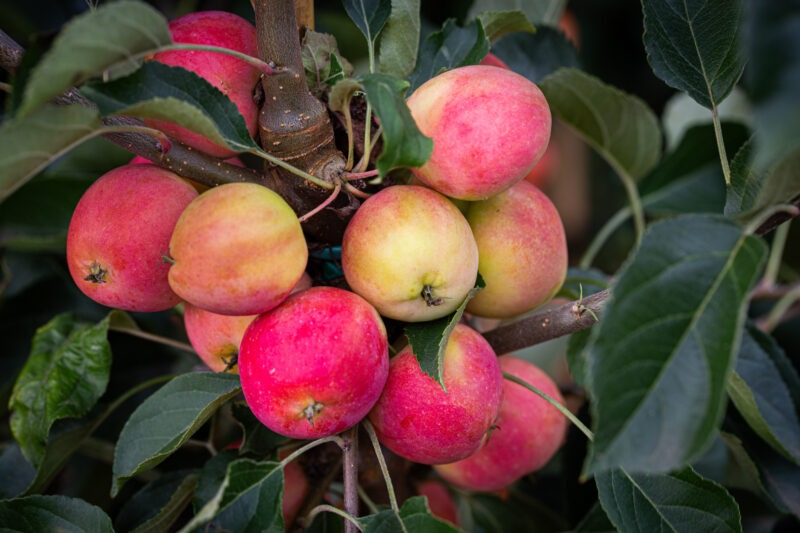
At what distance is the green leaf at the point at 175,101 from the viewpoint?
1.61 ft

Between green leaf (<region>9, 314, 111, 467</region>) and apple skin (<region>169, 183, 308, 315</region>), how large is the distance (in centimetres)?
27

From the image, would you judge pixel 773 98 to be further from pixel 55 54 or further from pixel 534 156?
pixel 55 54

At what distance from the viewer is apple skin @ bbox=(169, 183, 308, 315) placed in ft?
1.73


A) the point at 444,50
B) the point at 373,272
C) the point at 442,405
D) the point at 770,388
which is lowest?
the point at 770,388

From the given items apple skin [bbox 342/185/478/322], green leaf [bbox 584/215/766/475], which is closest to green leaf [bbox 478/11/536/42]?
apple skin [bbox 342/185/478/322]

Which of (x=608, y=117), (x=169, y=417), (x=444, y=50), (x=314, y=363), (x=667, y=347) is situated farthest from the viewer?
(x=608, y=117)

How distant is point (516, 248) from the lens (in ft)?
2.11

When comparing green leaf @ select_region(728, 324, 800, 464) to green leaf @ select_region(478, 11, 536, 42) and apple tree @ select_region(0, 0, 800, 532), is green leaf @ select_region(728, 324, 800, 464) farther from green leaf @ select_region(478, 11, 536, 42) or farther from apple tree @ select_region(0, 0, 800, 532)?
green leaf @ select_region(478, 11, 536, 42)

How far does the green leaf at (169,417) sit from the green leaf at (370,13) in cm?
35

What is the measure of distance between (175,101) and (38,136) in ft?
0.31

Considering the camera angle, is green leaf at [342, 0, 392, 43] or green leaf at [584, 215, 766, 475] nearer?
green leaf at [584, 215, 766, 475]

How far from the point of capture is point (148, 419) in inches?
25.8

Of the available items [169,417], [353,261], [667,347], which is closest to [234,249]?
[353,261]

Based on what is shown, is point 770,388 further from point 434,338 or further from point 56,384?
point 56,384
